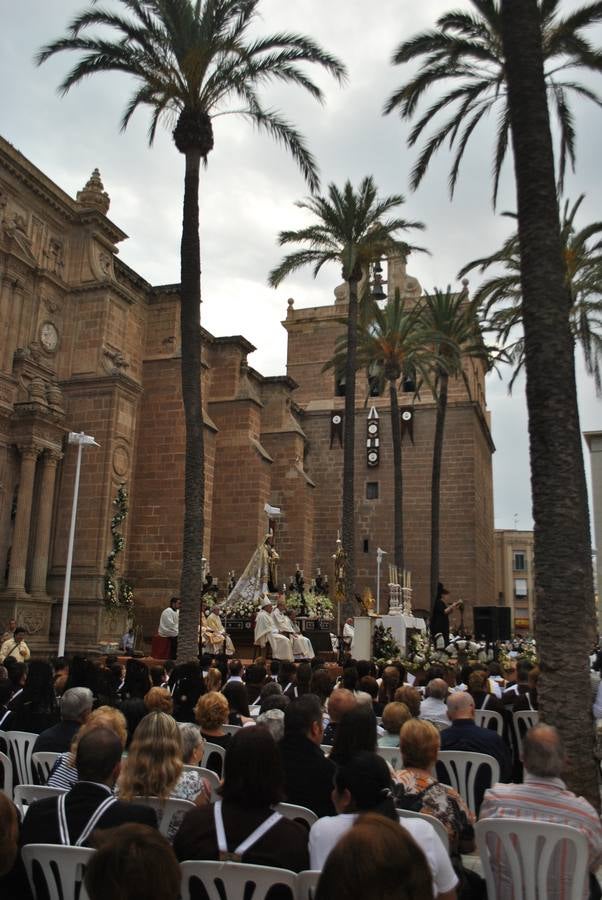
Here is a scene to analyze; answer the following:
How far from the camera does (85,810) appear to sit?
10.6 feet

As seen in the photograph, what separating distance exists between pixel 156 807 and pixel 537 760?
1.86 meters

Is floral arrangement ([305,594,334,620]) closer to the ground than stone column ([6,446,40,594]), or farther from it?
closer to the ground

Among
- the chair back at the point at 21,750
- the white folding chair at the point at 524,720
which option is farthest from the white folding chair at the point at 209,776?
the white folding chair at the point at 524,720

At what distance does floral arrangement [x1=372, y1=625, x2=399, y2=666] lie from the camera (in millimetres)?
18141

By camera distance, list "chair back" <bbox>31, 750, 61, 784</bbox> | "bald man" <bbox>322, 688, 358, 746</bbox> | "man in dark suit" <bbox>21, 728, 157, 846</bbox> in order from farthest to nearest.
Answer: "bald man" <bbox>322, 688, 358, 746</bbox>
"chair back" <bbox>31, 750, 61, 784</bbox>
"man in dark suit" <bbox>21, 728, 157, 846</bbox>

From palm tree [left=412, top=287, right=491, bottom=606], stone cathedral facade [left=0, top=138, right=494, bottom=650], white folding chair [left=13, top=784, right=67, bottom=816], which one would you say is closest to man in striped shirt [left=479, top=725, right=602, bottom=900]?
white folding chair [left=13, top=784, right=67, bottom=816]

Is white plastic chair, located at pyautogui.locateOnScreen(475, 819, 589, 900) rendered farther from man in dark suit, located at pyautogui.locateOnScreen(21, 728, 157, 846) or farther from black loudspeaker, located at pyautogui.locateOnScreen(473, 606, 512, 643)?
black loudspeaker, located at pyautogui.locateOnScreen(473, 606, 512, 643)

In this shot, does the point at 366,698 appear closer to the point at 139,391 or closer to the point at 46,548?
the point at 46,548

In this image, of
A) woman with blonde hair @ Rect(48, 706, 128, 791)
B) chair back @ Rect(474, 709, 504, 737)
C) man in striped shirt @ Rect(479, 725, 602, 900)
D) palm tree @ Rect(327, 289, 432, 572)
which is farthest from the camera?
palm tree @ Rect(327, 289, 432, 572)

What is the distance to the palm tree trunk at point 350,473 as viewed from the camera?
2002 centimetres

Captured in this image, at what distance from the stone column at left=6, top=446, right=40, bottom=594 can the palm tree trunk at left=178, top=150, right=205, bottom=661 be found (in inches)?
312

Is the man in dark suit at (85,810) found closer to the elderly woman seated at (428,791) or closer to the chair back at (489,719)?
the elderly woman seated at (428,791)

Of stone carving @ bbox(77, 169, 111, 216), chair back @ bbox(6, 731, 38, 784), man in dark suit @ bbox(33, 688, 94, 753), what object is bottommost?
chair back @ bbox(6, 731, 38, 784)

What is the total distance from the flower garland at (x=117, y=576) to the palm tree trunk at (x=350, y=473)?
624cm
